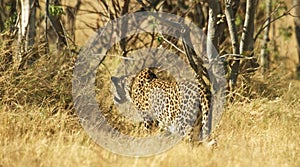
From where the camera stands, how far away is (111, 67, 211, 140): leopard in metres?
6.70

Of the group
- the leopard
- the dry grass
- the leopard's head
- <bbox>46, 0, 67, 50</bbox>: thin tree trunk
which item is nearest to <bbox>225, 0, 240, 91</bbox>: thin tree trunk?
the dry grass

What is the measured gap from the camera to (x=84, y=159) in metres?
5.10

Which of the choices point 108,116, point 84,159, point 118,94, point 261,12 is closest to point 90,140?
point 84,159

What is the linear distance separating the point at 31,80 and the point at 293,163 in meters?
3.23

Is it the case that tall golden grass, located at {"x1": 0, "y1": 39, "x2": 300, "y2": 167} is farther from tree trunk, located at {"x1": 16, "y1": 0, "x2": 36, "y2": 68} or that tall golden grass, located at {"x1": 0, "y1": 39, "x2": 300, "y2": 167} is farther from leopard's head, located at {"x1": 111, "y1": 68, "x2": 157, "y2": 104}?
leopard's head, located at {"x1": 111, "y1": 68, "x2": 157, "y2": 104}

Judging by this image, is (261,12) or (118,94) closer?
(118,94)

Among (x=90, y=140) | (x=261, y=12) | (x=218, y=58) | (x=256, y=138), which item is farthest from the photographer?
(x=261, y=12)

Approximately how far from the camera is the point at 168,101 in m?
7.23

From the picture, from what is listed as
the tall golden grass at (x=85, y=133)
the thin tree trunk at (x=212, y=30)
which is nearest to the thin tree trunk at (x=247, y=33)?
the tall golden grass at (x=85, y=133)

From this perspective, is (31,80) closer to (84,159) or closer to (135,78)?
(135,78)

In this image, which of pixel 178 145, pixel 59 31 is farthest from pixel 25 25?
pixel 178 145

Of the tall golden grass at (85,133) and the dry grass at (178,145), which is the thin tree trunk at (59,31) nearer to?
the tall golden grass at (85,133)

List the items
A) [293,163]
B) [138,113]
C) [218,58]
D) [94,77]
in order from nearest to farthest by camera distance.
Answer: [293,163] < [218,58] < [138,113] < [94,77]

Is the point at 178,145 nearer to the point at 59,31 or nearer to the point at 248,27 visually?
the point at 248,27
